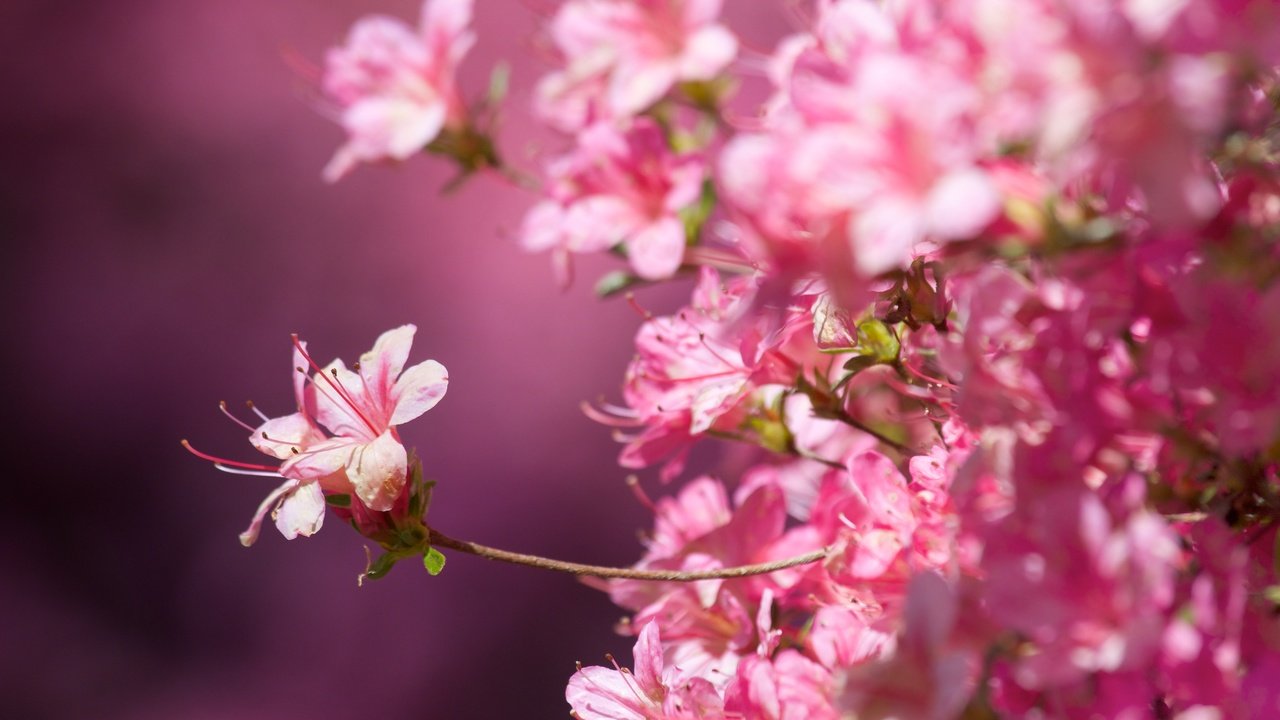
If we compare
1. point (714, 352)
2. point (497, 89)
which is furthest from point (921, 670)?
point (497, 89)

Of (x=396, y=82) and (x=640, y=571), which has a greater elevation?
(x=396, y=82)

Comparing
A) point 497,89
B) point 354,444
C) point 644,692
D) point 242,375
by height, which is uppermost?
point 497,89

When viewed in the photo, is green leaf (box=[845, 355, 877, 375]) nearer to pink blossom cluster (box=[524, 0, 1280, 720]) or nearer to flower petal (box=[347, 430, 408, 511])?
pink blossom cluster (box=[524, 0, 1280, 720])

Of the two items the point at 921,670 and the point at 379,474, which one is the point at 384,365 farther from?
the point at 921,670

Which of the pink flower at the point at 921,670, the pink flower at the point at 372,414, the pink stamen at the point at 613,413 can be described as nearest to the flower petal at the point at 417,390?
the pink flower at the point at 372,414

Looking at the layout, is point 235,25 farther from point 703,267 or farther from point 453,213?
point 703,267

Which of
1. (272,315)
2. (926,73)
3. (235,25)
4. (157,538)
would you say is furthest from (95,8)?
(926,73)

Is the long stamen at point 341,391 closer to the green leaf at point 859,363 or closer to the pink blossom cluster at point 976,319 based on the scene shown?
the pink blossom cluster at point 976,319
